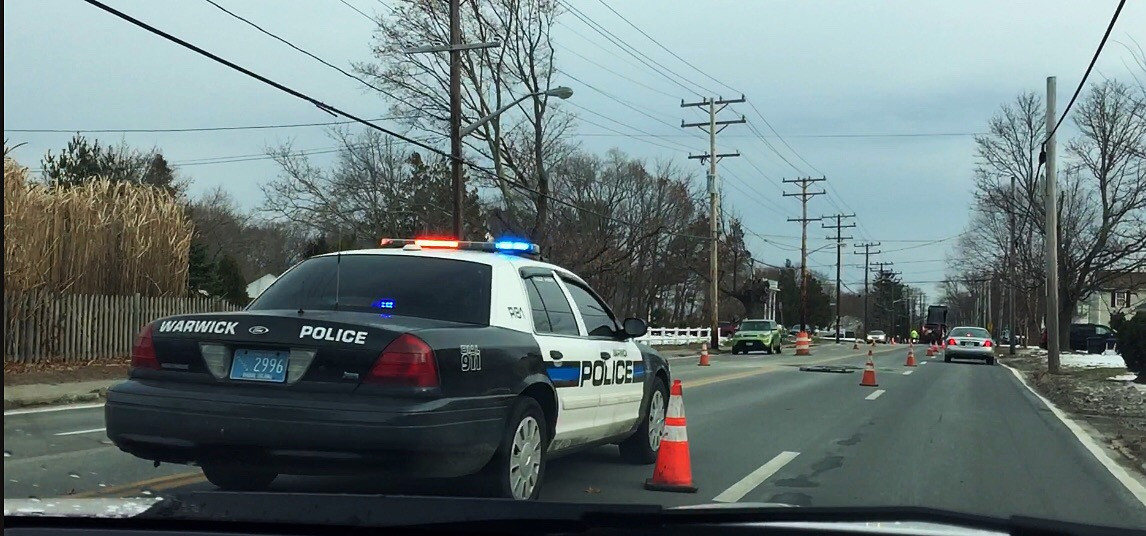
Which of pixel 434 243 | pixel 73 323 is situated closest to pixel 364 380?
pixel 434 243

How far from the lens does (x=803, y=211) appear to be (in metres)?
66.5

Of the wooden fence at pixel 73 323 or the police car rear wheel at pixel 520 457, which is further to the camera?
the wooden fence at pixel 73 323

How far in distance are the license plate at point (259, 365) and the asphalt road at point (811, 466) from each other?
1.08m

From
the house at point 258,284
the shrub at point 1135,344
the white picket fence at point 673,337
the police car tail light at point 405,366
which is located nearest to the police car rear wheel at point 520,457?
the police car tail light at point 405,366

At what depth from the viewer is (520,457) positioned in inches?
224

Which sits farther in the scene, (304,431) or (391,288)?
(391,288)

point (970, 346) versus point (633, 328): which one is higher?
point (633, 328)

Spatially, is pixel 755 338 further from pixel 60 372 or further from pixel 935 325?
pixel 935 325

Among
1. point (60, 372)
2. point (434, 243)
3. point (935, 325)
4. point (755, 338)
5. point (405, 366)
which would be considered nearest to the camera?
point (405, 366)

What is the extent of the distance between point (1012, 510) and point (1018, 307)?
79012mm

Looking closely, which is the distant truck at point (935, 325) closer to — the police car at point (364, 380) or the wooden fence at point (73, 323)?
the wooden fence at point (73, 323)

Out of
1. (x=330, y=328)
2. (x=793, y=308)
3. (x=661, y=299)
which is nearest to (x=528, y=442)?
(x=330, y=328)

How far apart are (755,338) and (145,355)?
36181 mm

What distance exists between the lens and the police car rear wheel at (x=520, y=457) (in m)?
5.45
